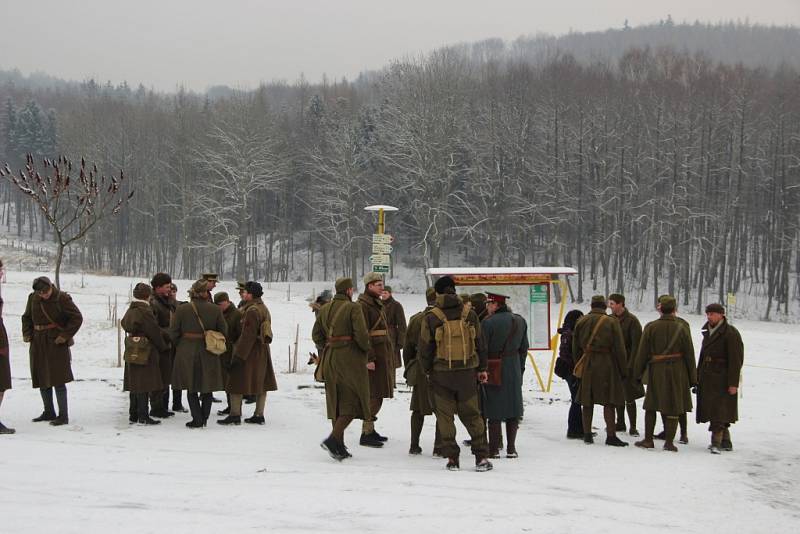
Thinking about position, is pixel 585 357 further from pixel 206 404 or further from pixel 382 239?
pixel 382 239

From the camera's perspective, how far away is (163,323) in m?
11.5

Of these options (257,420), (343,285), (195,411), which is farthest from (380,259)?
(343,285)

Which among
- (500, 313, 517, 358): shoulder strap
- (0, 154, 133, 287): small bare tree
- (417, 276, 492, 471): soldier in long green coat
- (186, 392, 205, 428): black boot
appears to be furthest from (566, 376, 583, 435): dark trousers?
(0, 154, 133, 287): small bare tree

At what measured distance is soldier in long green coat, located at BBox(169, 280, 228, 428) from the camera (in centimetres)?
1077

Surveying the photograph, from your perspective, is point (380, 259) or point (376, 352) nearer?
point (376, 352)

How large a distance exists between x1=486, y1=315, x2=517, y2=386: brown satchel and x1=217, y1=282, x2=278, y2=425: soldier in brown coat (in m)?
3.47

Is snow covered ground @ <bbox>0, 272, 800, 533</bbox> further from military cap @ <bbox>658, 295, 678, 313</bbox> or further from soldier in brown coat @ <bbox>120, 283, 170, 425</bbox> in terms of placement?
military cap @ <bbox>658, 295, 678, 313</bbox>

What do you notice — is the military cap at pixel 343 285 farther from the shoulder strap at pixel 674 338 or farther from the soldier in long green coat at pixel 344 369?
the shoulder strap at pixel 674 338

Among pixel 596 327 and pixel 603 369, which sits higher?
pixel 596 327

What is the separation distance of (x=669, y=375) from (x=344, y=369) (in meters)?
4.35

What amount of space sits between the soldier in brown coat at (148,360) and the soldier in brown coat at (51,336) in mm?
682

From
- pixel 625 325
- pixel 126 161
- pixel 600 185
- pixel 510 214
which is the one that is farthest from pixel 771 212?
pixel 126 161

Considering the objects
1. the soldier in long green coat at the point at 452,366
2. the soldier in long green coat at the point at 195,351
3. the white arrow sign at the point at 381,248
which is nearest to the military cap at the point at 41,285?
the soldier in long green coat at the point at 195,351

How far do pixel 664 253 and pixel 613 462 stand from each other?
47.9 metres
